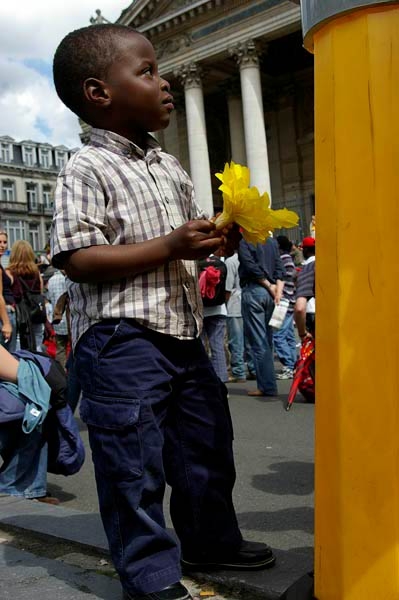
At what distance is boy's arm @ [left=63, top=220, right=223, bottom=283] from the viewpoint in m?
2.17

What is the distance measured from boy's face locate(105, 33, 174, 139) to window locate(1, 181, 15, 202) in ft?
245

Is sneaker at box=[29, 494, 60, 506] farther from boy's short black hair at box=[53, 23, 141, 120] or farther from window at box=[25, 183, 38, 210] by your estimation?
window at box=[25, 183, 38, 210]

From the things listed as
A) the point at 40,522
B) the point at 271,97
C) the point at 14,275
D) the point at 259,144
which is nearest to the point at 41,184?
the point at 271,97

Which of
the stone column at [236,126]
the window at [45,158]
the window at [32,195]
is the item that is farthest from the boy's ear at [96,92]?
the window at [45,158]

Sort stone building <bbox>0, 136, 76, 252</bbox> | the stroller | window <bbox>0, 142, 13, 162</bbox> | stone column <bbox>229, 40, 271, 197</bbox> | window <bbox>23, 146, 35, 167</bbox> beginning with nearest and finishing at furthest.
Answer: the stroller < stone column <bbox>229, 40, 271, 197</bbox> < stone building <bbox>0, 136, 76, 252</bbox> < window <bbox>0, 142, 13, 162</bbox> < window <bbox>23, 146, 35, 167</bbox>

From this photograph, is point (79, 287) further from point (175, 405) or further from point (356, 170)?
point (356, 170)

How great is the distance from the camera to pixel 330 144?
1.80 meters

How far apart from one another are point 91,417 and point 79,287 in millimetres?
432

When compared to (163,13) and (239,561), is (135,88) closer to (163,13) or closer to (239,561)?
(239,561)

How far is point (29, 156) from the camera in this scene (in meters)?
78.8

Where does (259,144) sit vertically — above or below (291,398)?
above

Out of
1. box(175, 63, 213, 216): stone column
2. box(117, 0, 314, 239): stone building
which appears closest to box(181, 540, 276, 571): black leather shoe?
box(117, 0, 314, 239): stone building

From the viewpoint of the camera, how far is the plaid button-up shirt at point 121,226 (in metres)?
2.24

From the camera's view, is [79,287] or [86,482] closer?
[79,287]
